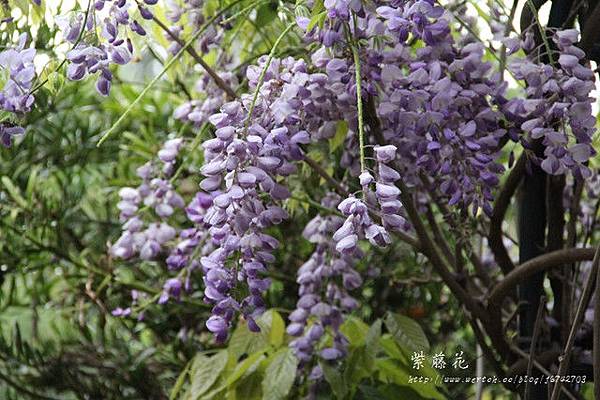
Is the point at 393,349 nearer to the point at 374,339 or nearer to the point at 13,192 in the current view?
the point at 374,339

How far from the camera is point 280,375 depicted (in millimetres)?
891

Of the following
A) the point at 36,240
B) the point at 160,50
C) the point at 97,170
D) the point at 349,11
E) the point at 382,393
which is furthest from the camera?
the point at 97,170

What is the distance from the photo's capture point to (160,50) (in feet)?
3.68

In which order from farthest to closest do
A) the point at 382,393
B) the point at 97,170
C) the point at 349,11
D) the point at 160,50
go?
the point at 97,170
the point at 160,50
the point at 382,393
the point at 349,11

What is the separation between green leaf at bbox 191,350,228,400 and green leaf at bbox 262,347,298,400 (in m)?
0.06

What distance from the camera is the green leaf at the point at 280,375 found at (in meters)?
0.88

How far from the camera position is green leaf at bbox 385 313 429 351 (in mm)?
927

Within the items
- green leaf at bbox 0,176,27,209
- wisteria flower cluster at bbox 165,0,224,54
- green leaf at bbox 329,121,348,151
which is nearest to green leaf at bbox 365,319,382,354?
green leaf at bbox 329,121,348,151

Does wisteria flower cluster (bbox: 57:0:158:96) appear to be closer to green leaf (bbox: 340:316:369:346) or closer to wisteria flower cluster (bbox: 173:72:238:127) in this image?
wisteria flower cluster (bbox: 173:72:238:127)

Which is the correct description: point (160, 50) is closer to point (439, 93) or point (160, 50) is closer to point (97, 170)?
point (97, 170)

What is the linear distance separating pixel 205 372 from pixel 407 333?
221 mm

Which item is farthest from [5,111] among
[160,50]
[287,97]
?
[160,50]

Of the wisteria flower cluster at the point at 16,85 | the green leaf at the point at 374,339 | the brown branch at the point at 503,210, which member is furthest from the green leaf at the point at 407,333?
the wisteria flower cluster at the point at 16,85

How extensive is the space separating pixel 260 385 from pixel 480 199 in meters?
0.35
